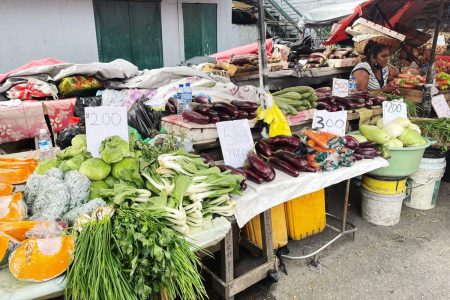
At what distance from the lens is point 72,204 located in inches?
77.8

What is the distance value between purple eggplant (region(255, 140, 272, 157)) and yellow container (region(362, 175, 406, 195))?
151 cm

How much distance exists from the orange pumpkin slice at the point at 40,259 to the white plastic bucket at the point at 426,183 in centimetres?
414

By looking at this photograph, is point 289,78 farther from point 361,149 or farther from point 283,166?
point 283,166

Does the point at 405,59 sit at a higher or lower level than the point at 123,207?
higher

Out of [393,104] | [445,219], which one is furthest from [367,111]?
[445,219]

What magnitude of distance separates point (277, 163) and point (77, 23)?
22.8ft

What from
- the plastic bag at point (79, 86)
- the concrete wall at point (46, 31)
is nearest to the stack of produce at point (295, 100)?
the plastic bag at point (79, 86)

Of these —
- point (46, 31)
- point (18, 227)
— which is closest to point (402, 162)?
point (18, 227)

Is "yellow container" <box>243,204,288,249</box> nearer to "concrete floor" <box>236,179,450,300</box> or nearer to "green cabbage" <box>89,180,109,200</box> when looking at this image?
"concrete floor" <box>236,179,450,300</box>

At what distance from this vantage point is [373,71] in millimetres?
5707

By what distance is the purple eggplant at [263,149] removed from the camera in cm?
308

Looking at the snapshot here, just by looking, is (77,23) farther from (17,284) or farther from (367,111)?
(17,284)

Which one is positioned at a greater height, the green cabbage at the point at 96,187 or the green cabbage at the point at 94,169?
the green cabbage at the point at 94,169

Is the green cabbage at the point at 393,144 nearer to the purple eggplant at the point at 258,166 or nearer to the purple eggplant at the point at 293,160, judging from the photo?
the purple eggplant at the point at 293,160
